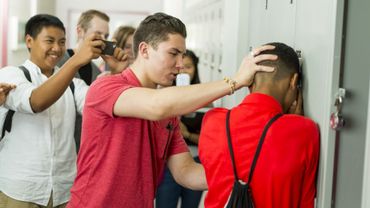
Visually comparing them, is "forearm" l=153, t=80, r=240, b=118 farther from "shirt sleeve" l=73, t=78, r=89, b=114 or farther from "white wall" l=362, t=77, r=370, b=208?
"shirt sleeve" l=73, t=78, r=89, b=114

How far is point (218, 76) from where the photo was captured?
4121 millimetres

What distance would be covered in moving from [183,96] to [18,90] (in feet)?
3.13

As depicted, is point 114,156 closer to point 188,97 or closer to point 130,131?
→ point 130,131

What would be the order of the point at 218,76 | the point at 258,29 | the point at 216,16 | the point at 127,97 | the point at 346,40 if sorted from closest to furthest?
the point at 346,40
the point at 127,97
the point at 258,29
the point at 218,76
the point at 216,16

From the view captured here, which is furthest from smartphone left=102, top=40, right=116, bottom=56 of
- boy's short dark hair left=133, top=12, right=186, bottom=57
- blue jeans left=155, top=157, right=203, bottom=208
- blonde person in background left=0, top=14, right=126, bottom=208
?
blue jeans left=155, top=157, right=203, bottom=208

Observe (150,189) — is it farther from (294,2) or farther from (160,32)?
(294,2)

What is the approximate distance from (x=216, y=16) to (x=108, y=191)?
3157 millimetres

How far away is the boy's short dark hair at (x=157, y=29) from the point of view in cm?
172

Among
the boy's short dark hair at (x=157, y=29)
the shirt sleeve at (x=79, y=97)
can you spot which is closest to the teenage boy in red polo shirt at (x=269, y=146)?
the boy's short dark hair at (x=157, y=29)

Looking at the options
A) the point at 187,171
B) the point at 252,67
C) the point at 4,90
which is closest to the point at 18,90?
the point at 4,90

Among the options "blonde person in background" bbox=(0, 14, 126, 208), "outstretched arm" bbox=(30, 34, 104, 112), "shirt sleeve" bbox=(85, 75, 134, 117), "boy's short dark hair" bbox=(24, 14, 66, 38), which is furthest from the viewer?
"boy's short dark hair" bbox=(24, 14, 66, 38)

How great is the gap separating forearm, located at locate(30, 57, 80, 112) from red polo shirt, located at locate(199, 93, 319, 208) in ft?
2.47

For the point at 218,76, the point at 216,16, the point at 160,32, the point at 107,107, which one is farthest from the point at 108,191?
the point at 216,16

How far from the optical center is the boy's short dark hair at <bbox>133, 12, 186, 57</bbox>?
5.64ft
